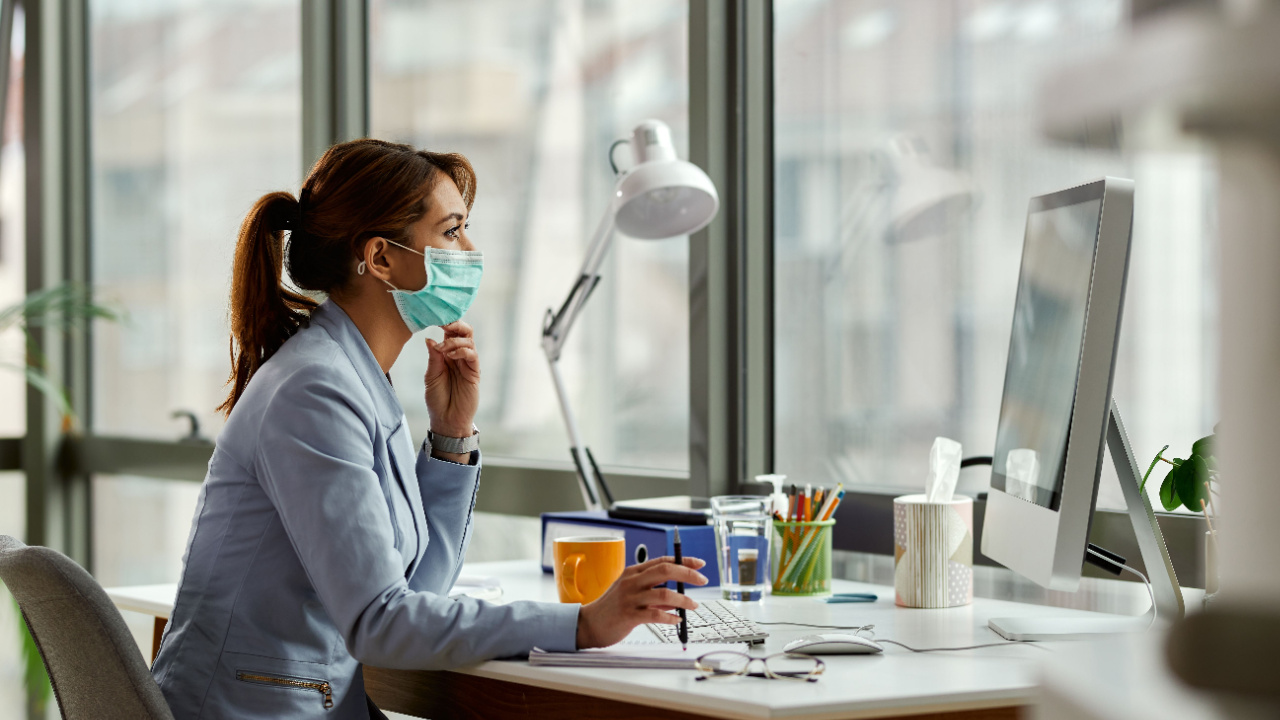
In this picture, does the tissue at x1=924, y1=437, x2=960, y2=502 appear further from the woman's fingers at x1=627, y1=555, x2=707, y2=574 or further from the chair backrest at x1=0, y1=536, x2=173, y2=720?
the chair backrest at x1=0, y1=536, x2=173, y2=720

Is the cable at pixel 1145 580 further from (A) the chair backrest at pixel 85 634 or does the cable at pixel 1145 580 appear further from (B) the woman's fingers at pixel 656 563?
(A) the chair backrest at pixel 85 634

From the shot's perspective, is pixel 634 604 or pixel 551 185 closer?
pixel 634 604

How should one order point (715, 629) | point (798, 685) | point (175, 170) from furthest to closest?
point (175, 170) < point (715, 629) < point (798, 685)

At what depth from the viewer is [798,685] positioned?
3.67 feet

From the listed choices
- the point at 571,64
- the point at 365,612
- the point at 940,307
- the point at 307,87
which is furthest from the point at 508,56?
the point at 365,612

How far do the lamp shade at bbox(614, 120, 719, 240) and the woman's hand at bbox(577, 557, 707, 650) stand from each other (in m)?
0.70

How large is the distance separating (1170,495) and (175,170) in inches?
110

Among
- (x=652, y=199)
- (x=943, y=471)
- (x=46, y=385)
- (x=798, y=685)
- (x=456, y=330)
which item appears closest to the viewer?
(x=798, y=685)

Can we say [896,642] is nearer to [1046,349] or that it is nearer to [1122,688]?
[1046,349]

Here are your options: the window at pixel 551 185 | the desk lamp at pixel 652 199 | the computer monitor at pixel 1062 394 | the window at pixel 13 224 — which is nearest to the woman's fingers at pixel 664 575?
Result: the computer monitor at pixel 1062 394

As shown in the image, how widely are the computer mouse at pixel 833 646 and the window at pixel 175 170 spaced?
2175 millimetres

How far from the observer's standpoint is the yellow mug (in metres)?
1.54

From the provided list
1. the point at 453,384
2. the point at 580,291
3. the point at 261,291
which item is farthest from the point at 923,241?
the point at 261,291

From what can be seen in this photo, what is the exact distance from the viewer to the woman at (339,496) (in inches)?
47.4
